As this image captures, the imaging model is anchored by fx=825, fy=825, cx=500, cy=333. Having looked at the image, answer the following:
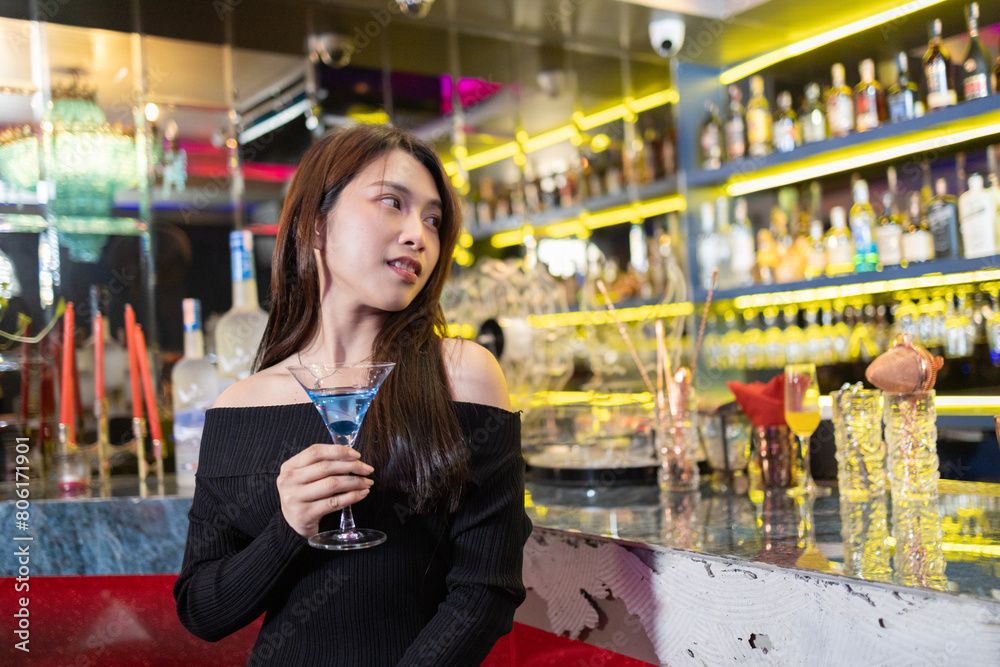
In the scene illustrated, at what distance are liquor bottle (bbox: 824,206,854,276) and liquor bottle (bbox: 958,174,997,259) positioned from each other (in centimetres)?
48

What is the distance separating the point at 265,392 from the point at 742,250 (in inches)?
128

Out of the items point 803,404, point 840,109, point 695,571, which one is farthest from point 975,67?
point 695,571

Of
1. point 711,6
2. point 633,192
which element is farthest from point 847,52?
point 633,192

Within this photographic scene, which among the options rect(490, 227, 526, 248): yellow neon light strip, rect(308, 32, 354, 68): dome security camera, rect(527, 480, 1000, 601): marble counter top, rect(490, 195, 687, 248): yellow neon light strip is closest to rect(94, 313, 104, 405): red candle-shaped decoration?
rect(527, 480, 1000, 601): marble counter top

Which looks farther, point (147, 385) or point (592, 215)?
point (592, 215)

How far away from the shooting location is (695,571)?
1.13 meters

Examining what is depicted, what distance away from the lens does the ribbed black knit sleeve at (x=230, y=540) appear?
102 cm

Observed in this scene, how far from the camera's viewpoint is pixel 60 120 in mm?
3334

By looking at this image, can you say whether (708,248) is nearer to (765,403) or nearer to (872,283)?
(872,283)

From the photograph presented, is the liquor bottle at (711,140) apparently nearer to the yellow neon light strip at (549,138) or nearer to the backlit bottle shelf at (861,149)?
the backlit bottle shelf at (861,149)

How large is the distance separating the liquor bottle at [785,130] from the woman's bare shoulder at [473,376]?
3.01 metres

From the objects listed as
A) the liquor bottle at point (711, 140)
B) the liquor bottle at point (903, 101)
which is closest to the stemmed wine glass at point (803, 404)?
the liquor bottle at point (903, 101)

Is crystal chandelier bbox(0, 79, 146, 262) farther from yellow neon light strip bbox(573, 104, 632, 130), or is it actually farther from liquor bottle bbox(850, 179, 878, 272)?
liquor bottle bbox(850, 179, 878, 272)

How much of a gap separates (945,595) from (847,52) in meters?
3.57
